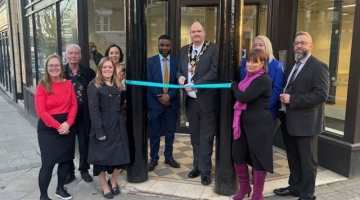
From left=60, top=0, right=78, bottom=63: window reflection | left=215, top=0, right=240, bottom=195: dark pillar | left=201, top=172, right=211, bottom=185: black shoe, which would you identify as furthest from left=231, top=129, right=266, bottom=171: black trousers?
left=60, top=0, right=78, bottom=63: window reflection

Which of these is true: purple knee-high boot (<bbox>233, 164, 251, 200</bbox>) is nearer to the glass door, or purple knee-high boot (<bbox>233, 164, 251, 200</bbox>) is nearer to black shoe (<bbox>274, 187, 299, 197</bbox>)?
black shoe (<bbox>274, 187, 299, 197</bbox>)

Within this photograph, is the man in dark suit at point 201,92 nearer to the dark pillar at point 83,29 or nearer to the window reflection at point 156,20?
the dark pillar at point 83,29

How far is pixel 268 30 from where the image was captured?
200 inches

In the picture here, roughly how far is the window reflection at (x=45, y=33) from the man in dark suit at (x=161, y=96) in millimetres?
3084

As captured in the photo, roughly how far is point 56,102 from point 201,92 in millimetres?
1534

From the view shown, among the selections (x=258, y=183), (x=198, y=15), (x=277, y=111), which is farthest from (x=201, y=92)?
(x=198, y=15)

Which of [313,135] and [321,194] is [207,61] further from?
[321,194]

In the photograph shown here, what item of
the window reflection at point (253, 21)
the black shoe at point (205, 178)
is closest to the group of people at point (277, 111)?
the black shoe at point (205, 178)

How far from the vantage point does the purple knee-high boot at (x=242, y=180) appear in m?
3.18

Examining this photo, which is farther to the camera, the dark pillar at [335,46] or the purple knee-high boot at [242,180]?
the dark pillar at [335,46]

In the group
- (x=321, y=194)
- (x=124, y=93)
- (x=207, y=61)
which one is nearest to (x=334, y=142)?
(x=321, y=194)

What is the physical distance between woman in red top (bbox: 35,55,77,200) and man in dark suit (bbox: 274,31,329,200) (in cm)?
221

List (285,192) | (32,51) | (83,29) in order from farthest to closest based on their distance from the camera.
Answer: (32,51), (83,29), (285,192)

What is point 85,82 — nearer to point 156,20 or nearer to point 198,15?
point 156,20
